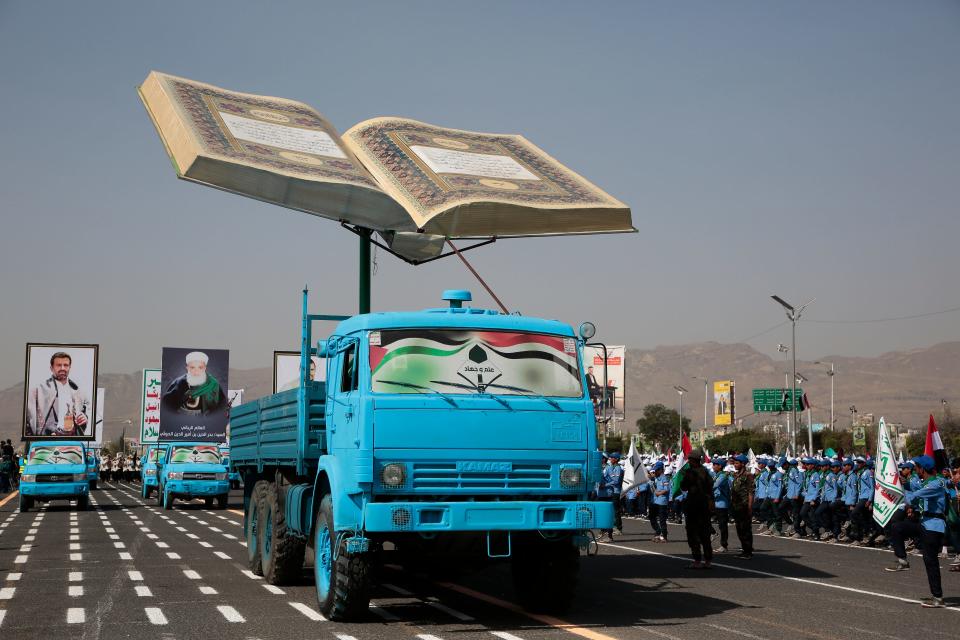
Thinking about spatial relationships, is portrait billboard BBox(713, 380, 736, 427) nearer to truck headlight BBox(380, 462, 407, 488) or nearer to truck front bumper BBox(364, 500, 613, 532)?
truck front bumper BBox(364, 500, 613, 532)

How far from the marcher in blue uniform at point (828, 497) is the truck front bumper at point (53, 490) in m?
21.5

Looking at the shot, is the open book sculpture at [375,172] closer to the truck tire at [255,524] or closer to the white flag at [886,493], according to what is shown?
the truck tire at [255,524]

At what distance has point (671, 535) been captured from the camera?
24.7m

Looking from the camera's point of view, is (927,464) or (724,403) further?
(724,403)

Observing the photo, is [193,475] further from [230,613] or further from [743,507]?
[230,613]

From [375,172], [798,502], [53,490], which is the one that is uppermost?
[375,172]

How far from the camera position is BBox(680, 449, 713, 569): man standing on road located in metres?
16.6

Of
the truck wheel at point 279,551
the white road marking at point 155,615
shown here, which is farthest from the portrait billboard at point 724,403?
the white road marking at point 155,615

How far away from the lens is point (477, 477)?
10.7 m

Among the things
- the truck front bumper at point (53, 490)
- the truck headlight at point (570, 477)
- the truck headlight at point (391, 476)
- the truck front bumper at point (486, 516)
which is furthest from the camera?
the truck front bumper at point (53, 490)

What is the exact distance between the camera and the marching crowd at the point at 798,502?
43.3ft

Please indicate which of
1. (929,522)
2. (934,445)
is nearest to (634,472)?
(934,445)

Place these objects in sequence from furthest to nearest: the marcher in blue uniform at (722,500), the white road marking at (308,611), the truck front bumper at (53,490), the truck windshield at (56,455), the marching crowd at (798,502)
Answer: the truck windshield at (56,455), the truck front bumper at (53,490), the marcher in blue uniform at (722,500), the marching crowd at (798,502), the white road marking at (308,611)

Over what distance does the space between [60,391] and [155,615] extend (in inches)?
1034
